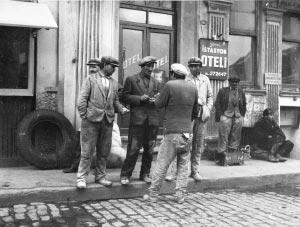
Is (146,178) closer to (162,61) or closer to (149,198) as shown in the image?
A: (149,198)

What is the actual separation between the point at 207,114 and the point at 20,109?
3.41 metres

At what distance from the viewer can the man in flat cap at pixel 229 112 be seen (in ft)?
29.3

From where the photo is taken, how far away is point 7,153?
25.4 ft

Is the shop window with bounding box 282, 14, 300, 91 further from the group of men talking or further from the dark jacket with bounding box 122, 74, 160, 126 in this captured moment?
the dark jacket with bounding box 122, 74, 160, 126

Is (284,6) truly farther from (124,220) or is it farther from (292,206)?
(124,220)

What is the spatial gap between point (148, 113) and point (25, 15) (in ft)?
8.76

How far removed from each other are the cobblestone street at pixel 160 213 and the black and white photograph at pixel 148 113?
0.02 m

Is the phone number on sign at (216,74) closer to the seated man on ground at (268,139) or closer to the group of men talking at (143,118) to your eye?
the seated man on ground at (268,139)

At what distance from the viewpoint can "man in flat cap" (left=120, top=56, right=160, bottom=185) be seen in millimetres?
6473

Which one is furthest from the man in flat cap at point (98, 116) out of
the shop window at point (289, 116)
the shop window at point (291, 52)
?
the shop window at point (291, 52)

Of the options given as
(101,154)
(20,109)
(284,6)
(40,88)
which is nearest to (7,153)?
(20,109)

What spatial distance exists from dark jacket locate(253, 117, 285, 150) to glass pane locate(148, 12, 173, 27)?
3.13 metres

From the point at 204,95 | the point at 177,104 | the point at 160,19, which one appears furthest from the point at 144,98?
the point at 160,19

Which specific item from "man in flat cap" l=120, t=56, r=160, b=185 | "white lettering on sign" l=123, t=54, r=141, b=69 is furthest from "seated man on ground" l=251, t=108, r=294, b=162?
"man in flat cap" l=120, t=56, r=160, b=185
